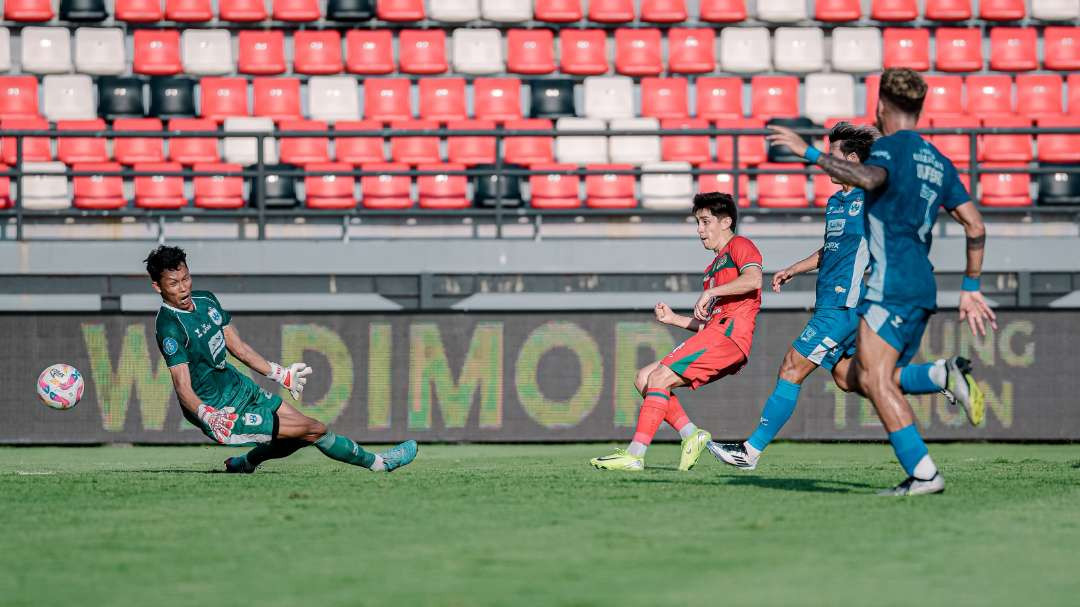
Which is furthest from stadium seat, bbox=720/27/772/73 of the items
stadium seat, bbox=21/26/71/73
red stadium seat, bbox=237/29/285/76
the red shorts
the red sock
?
the red sock

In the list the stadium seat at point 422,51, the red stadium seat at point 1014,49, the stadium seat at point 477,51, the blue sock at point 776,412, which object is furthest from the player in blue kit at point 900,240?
the red stadium seat at point 1014,49

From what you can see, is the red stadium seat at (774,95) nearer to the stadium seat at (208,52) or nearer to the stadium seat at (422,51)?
the stadium seat at (422,51)

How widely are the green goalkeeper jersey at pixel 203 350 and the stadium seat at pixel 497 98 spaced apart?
34.3ft

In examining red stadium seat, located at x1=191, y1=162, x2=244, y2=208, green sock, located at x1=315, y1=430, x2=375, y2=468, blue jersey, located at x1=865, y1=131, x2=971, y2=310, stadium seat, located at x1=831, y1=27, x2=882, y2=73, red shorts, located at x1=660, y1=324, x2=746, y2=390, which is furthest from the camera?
stadium seat, located at x1=831, y1=27, x2=882, y2=73

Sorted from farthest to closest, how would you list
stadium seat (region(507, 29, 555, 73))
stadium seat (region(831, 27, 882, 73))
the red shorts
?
stadium seat (region(831, 27, 882, 73)) < stadium seat (region(507, 29, 555, 73)) < the red shorts

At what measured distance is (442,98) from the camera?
62.3 feet

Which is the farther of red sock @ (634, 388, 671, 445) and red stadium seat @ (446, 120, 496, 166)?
red stadium seat @ (446, 120, 496, 166)

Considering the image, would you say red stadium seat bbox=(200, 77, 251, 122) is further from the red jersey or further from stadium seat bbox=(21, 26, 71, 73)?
the red jersey

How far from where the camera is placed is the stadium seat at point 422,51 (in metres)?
19.5

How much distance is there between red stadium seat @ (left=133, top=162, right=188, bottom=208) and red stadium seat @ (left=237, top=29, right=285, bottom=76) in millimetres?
2199

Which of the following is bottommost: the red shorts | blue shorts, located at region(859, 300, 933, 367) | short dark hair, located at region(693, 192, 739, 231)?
the red shorts

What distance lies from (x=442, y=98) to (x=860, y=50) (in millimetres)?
5696

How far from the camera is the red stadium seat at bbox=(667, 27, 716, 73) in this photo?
19484 mm

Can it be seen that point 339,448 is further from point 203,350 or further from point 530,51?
point 530,51
